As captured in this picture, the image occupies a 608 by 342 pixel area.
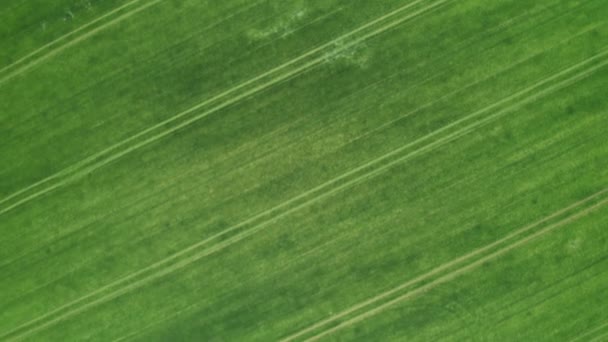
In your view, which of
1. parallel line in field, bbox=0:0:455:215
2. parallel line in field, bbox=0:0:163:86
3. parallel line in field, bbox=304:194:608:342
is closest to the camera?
parallel line in field, bbox=304:194:608:342

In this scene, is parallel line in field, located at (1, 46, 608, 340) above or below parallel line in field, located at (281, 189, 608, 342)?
above

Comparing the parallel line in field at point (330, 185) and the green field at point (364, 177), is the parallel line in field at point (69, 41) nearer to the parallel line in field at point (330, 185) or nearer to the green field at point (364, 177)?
the green field at point (364, 177)

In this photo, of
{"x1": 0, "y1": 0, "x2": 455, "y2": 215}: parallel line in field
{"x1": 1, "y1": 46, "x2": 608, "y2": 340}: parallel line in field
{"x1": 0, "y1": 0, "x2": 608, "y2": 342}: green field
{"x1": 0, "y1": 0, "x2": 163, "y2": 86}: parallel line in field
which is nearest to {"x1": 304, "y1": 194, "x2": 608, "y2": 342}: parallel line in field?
{"x1": 0, "y1": 0, "x2": 608, "y2": 342}: green field

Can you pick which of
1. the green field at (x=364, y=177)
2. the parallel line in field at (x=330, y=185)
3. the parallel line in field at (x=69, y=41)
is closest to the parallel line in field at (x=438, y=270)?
the green field at (x=364, y=177)

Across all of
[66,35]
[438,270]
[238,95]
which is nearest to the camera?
[438,270]

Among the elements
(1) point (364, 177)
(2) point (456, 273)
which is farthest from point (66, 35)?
(2) point (456, 273)

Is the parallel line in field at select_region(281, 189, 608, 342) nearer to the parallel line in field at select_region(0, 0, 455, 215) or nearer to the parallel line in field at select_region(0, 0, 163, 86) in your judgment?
the parallel line in field at select_region(0, 0, 455, 215)

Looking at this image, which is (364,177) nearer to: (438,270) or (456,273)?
(438,270)
